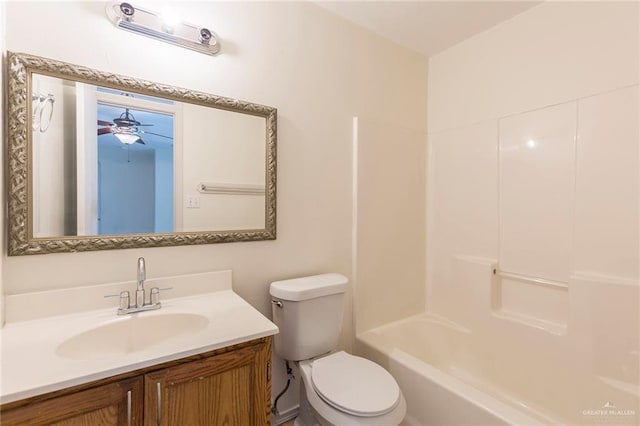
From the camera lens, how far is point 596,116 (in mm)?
1545

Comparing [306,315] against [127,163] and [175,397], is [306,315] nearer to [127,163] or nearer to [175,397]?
[175,397]

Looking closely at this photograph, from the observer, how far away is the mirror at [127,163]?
110 centimetres

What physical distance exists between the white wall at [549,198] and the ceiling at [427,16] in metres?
0.11

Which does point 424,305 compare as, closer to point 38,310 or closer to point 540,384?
point 540,384

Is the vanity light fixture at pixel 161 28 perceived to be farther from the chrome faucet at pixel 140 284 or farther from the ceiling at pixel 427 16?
the chrome faucet at pixel 140 284

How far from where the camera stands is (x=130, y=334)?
45.7 inches

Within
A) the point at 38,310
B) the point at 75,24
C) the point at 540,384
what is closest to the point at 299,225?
the point at 38,310

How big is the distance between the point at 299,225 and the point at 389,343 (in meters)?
0.96

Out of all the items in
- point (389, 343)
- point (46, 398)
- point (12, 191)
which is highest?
point (12, 191)

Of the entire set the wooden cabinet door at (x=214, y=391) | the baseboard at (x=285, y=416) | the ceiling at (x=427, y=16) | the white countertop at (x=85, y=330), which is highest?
the ceiling at (x=427, y=16)

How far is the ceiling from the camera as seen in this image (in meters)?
1.76

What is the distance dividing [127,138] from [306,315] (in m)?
1.15

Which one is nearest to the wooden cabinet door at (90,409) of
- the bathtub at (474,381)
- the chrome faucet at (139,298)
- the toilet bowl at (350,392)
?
the chrome faucet at (139,298)

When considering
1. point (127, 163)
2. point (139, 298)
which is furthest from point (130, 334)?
point (127, 163)
